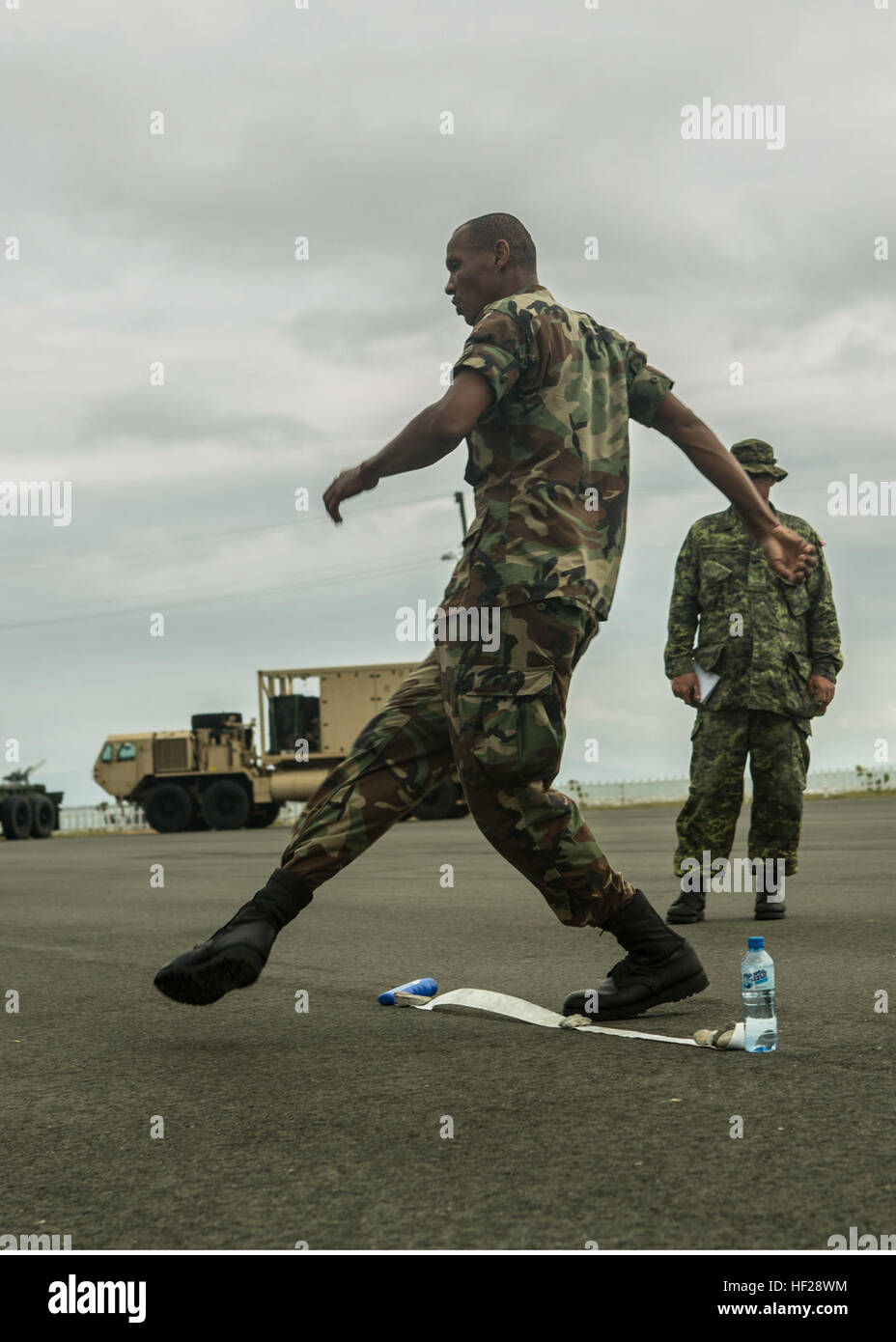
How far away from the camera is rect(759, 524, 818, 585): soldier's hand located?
4.11 metres

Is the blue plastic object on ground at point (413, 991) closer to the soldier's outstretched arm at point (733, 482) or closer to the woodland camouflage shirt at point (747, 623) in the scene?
the soldier's outstretched arm at point (733, 482)

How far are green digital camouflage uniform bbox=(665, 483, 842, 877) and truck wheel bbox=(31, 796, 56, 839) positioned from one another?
27.9m

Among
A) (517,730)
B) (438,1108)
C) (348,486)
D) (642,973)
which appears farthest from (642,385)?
(438,1108)

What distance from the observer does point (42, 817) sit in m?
33.1

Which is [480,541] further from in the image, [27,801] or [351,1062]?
[27,801]

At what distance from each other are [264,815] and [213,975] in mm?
28811

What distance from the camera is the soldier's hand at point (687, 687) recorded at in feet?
22.9

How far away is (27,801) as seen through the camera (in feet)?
108

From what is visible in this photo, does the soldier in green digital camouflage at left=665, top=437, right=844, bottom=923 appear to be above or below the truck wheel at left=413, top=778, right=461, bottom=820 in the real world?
above

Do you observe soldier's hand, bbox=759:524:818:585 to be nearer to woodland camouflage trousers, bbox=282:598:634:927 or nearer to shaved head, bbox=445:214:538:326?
woodland camouflage trousers, bbox=282:598:634:927

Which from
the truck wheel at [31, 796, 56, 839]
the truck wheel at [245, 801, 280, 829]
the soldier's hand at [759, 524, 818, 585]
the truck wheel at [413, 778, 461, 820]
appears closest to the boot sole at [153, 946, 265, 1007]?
the soldier's hand at [759, 524, 818, 585]

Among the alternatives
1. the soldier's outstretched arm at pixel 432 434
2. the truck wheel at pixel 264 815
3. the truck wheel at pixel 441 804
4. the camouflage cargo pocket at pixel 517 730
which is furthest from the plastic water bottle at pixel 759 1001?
the truck wheel at pixel 264 815
